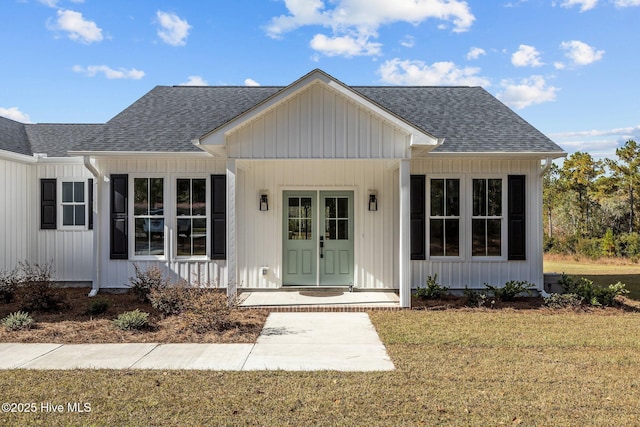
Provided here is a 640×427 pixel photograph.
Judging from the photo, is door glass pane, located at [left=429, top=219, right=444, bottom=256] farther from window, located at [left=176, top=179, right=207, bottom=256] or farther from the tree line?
the tree line

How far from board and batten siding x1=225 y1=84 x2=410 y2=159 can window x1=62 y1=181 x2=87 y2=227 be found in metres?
5.01

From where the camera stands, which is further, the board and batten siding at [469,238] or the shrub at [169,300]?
the board and batten siding at [469,238]

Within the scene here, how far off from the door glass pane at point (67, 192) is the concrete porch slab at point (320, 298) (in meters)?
4.98

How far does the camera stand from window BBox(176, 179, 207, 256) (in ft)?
31.7

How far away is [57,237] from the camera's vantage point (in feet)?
35.0

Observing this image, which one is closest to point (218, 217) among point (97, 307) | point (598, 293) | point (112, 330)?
point (97, 307)

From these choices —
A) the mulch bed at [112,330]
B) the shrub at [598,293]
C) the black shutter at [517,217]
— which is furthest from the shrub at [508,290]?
the mulch bed at [112,330]

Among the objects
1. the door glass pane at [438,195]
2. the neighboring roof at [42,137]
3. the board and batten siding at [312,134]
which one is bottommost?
the door glass pane at [438,195]

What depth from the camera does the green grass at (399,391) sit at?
12.3 ft

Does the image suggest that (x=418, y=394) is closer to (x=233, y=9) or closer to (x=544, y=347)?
(x=544, y=347)

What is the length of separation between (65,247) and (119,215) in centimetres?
222

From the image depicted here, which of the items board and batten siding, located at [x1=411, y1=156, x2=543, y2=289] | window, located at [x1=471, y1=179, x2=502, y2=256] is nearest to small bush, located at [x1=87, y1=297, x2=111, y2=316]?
board and batten siding, located at [x1=411, y1=156, x2=543, y2=289]

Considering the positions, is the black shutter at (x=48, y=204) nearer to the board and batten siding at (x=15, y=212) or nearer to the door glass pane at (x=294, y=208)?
the board and batten siding at (x=15, y=212)

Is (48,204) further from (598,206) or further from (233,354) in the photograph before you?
(598,206)
